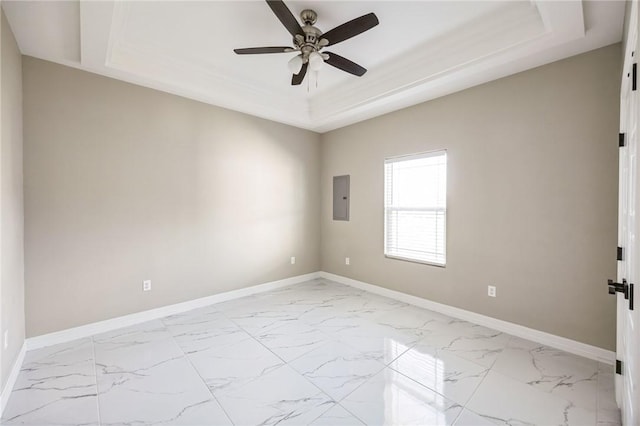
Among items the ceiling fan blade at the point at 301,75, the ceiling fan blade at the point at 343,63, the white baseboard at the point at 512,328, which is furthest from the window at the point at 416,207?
the ceiling fan blade at the point at 301,75

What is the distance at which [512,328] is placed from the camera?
298 cm

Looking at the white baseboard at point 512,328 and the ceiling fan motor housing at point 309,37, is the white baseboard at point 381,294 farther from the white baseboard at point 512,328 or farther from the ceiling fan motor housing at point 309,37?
the ceiling fan motor housing at point 309,37

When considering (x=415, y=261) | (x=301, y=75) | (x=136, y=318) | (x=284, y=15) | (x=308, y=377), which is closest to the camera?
(x=284, y=15)

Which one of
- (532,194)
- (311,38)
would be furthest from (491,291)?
(311,38)

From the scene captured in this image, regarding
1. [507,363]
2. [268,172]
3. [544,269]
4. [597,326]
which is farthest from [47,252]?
[597,326]

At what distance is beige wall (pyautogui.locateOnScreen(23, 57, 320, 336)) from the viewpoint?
276 cm

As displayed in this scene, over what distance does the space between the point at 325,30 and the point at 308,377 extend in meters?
3.01

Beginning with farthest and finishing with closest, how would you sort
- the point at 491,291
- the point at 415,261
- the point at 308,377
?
the point at 415,261 → the point at 491,291 → the point at 308,377

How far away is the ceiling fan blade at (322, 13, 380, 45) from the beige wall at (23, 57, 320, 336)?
223 centimetres

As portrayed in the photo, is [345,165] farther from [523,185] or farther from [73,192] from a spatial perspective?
[73,192]

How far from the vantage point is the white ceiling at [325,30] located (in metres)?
2.21

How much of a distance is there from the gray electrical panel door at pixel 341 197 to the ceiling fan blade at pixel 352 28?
2.66m

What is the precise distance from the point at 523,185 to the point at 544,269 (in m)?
0.84

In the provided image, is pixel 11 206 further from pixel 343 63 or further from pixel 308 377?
pixel 343 63
